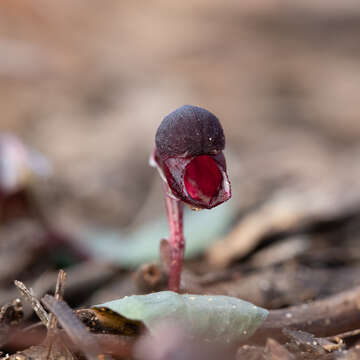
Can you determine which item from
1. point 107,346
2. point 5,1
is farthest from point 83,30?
point 107,346

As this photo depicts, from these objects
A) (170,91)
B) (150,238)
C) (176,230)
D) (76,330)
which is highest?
(170,91)

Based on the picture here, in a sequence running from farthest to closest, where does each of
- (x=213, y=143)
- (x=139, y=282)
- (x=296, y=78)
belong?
(x=296, y=78), (x=139, y=282), (x=213, y=143)

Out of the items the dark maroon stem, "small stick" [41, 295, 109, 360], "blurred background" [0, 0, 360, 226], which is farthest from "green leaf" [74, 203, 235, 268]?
"small stick" [41, 295, 109, 360]

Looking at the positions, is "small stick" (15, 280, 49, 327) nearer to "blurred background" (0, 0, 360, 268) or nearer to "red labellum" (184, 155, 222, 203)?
"red labellum" (184, 155, 222, 203)

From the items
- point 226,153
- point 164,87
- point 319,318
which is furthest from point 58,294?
point 164,87

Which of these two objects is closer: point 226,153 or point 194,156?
point 194,156

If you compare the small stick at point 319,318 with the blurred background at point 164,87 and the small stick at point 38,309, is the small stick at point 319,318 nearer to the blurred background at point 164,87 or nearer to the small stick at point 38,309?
the small stick at point 38,309

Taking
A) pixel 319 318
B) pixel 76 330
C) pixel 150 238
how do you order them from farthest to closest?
pixel 150 238 < pixel 319 318 < pixel 76 330

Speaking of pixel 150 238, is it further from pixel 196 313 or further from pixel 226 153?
pixel 196 313

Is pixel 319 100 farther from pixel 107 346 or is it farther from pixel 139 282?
pixel 107 346
